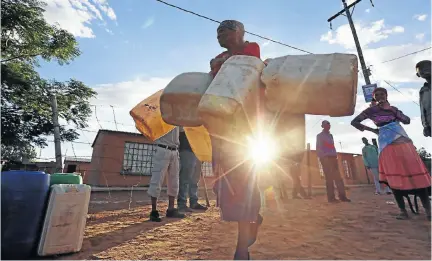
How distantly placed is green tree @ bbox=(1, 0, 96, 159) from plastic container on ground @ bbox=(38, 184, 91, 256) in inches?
555

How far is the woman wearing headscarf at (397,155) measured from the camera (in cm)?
301

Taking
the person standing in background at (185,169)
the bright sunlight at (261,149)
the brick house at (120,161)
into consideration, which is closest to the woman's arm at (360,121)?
the bright sunlight at (261,149)

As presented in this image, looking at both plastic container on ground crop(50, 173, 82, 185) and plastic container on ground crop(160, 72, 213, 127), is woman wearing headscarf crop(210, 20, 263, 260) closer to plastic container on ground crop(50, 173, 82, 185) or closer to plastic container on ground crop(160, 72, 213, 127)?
plastic container on ground crop(160, 72, 213, 127)

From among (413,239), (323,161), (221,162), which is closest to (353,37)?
(323,161)

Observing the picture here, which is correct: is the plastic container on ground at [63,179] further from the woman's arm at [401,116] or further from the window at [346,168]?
the window at [346,168]

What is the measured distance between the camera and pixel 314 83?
5.10 ft

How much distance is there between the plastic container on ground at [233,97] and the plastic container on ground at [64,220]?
1.31 meters

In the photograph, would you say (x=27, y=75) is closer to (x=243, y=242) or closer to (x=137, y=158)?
(x=137, y=158)

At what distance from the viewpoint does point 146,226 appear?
3.06 m

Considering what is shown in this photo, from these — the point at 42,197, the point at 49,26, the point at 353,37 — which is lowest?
the point at 42,197

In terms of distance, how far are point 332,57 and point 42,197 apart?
89.8 inches

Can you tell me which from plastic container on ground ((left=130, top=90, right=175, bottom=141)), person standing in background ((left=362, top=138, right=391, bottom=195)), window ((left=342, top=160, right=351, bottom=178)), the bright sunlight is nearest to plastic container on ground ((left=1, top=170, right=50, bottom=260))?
plastic container on ground ((left=130, top=90, right=175, bottom=141))

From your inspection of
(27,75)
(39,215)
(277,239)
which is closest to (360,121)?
(277,239)

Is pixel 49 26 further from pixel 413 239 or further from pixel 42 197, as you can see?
pixel 413 239
